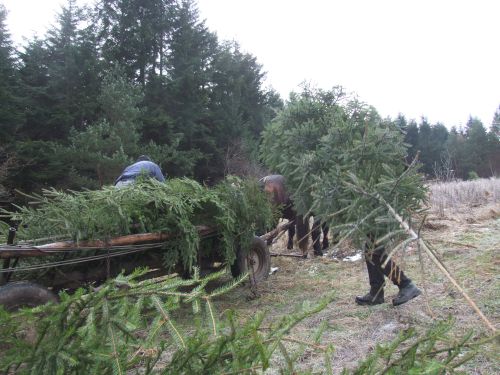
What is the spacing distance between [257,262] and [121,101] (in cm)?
1362

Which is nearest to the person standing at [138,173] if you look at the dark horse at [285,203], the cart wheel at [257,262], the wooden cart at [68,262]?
the wooden cart at [68,262]

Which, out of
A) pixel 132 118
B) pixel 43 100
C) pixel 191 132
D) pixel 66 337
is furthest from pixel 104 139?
pixel 66 337

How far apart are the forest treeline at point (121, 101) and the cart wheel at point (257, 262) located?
7715mm

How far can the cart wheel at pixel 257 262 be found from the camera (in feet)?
17.7

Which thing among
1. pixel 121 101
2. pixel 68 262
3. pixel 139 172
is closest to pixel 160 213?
pixel 139 172

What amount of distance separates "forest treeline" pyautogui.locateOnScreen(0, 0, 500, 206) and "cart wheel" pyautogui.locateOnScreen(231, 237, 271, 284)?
7.71 metres

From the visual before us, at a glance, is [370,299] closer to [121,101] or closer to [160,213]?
[160,213]

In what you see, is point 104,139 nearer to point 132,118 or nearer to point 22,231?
point 132,118

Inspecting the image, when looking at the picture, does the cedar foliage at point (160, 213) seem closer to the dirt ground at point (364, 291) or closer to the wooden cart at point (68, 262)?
the wooden cart at point (68, 262)

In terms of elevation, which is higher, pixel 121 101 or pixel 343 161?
pixel 121 101

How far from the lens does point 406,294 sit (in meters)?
4.10

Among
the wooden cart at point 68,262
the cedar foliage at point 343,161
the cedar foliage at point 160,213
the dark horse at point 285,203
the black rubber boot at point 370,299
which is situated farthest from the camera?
the dark horse at point 285,203

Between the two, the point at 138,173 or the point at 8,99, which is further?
the point at 8,99

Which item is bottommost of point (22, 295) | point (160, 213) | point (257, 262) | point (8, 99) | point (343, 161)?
point (257, 262)
